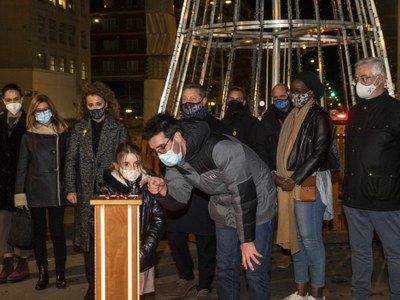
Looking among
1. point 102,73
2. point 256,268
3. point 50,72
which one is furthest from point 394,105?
point 102,73

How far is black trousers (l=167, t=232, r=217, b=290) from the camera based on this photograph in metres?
5.69

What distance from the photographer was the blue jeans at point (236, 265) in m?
4.26

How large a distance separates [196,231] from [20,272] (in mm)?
2019

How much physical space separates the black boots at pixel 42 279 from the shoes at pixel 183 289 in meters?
1.28

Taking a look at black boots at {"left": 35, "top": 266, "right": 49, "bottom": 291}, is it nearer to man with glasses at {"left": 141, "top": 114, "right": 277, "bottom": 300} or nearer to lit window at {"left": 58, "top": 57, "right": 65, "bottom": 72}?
man with glasses at {"left": 141, "top": 114, "right": 277, "bottom": 300}

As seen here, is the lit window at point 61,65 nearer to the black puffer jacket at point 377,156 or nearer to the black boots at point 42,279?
the black boots at point 42,279

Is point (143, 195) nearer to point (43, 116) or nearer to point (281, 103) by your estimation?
→ point (43, 116)

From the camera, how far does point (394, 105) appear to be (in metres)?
4.43

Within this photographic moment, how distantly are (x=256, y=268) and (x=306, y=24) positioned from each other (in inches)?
129

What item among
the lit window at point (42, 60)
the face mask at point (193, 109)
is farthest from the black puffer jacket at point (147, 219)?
the lit window at point (42, 60)

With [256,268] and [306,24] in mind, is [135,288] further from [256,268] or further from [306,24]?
[306,24]

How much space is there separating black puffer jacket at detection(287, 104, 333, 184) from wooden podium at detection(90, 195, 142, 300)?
2.01m

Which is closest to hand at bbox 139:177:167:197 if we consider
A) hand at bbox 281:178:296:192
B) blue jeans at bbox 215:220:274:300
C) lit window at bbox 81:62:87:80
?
blue jeans at bbox 215:220:274:300

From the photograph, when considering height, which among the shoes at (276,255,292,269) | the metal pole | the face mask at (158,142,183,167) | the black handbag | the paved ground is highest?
the metal pole
